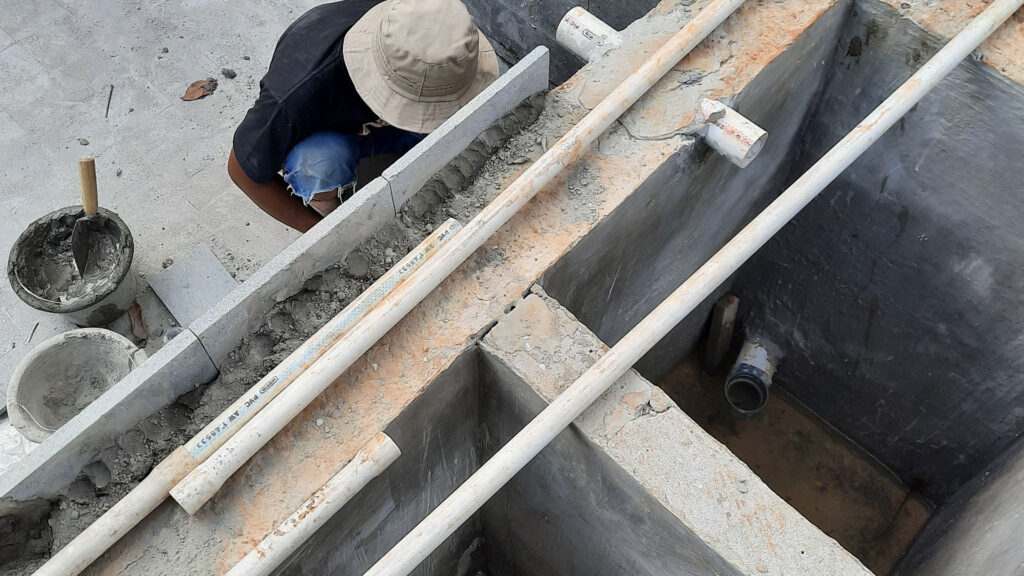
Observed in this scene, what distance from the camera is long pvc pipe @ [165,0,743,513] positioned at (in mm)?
2213

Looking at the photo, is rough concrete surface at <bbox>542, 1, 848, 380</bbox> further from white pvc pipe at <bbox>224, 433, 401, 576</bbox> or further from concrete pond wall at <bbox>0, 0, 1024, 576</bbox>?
white pvc pipe at <bbox>224, 433, 401, 576</bbox>

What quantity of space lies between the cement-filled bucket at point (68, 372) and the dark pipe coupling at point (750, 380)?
312 cm

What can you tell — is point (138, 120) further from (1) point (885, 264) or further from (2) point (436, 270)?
(1) point (885, 264)

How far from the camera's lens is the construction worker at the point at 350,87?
298cm

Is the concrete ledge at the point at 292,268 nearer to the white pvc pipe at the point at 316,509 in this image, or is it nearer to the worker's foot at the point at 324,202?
the white pvc pipe at the point at 316,509

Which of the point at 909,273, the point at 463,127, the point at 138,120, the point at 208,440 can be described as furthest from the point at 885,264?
the point at 138,120

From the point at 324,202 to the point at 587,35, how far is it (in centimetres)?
132

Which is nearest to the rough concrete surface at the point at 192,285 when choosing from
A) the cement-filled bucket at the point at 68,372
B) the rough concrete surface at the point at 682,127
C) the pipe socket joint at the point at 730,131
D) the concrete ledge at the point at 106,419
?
the cement-filled bucket at the point at 68,372

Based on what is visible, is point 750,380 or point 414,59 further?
point 750,380

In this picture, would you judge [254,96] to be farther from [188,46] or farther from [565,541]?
[565,541]

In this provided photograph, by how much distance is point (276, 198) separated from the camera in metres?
3.65

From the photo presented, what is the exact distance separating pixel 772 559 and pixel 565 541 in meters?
1.08

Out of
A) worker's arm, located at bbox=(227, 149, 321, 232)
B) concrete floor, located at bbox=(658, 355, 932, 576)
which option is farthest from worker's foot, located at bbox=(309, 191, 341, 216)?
concrete floor, located at bbox=(658, 355, 932, 576)

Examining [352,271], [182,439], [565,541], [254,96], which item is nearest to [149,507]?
[182,439]
